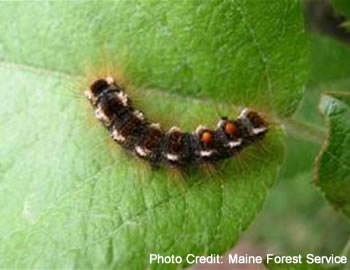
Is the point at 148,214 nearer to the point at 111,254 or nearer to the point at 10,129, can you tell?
the point at 111,254

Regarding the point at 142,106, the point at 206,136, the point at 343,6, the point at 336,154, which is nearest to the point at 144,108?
the point at 142,106

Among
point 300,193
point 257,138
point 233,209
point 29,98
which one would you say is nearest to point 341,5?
point 257,138

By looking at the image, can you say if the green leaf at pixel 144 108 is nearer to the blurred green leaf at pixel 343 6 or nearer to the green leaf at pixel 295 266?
the green leaf at pixel 295 266

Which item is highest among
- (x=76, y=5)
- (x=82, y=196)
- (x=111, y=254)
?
(x=76, y=5)

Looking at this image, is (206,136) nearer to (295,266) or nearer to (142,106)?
(142,106)

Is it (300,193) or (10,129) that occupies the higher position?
(300,193)

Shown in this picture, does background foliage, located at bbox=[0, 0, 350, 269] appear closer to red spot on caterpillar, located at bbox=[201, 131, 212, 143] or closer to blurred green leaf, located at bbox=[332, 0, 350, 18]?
red spot on caterpillar, located at bbox=[201, 131, 212, 143]

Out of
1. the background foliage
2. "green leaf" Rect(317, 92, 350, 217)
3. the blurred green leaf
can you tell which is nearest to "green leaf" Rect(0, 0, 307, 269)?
the background foliage
